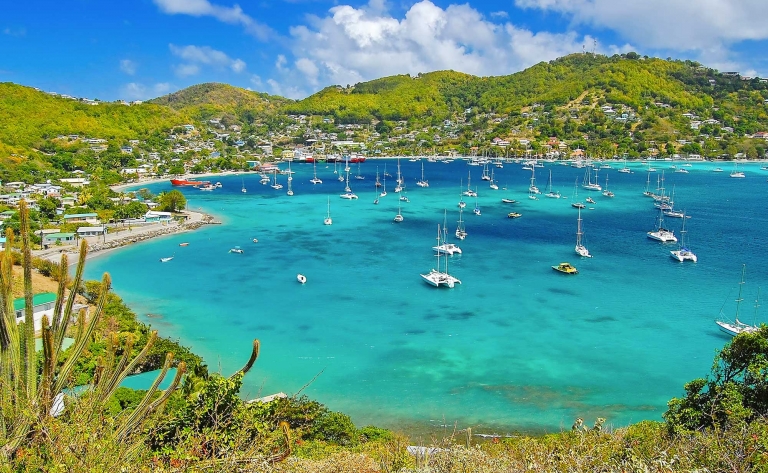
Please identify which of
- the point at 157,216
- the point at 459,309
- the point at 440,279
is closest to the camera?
the point at 459,309

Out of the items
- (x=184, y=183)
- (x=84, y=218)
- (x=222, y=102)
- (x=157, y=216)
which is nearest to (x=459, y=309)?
(x=157, y=216)

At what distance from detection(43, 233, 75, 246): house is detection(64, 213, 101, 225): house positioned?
15.1 ft

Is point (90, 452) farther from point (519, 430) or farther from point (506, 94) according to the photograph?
point (506, 94)

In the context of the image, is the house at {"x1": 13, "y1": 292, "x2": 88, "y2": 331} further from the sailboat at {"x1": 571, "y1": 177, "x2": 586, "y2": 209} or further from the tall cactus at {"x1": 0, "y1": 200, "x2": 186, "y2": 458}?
the sailboat at {"x1": 571, "y1": 177, "x2": 586, "y2": 209}

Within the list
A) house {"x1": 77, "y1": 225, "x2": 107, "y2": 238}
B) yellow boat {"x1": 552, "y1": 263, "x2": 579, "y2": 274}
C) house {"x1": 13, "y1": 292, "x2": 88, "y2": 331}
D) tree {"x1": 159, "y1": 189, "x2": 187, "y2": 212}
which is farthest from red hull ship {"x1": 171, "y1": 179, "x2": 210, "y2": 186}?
yellow boat {"x1": 552, "y1": 263, "x2": 579, "y2": 274}

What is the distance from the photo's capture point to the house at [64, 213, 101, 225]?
145 feet

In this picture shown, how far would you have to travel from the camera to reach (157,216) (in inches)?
1907

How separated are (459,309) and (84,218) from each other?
3414 cm

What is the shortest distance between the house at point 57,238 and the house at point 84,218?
4591mm

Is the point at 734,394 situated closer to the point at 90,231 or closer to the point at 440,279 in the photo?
the point at 440,279

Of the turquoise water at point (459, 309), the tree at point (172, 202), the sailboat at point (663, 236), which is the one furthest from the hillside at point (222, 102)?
the sailboat at point (663, 236)

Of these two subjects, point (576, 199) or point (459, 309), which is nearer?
point (459, 309)

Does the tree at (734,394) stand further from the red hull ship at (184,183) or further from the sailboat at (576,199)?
the red hull ship at (184,183)

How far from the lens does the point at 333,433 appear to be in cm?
1424
